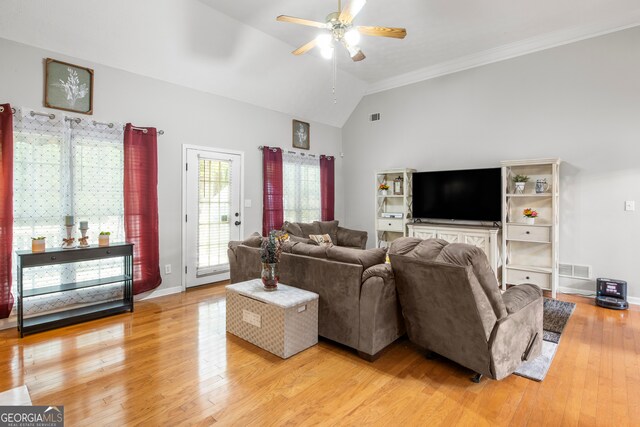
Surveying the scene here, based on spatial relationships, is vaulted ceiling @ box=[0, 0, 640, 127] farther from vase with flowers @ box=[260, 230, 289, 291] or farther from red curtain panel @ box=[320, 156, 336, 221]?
vase with flowers @ box=[260, 230, 289, 291]

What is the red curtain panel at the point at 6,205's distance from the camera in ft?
10.4

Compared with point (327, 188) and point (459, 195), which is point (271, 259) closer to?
point (459, 195)

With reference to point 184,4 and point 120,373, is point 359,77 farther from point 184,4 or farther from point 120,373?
point 120,373

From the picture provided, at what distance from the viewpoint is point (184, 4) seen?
12.3 ft

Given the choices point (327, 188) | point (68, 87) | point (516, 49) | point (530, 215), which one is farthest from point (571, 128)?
point (68, 87)

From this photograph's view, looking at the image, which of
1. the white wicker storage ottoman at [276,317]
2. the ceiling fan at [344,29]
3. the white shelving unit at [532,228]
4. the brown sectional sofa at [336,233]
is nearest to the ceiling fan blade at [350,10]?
the ceiling fan at [344,29]

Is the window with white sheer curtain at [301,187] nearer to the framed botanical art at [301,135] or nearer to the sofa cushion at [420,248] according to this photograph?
the framed botanical art at [301,135]

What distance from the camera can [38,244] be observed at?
3.21m

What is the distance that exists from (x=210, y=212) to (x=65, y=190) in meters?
1.83

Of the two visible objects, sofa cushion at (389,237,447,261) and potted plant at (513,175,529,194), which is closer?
sofa cushion at (389,237,447,261)

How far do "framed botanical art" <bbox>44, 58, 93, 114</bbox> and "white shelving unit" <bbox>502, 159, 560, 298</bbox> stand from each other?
5.43m

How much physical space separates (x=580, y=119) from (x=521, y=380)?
12.7ft

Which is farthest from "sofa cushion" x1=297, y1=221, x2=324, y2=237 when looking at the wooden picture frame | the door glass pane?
the wooden picture frame

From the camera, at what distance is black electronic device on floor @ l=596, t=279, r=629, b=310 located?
12.8 feet
